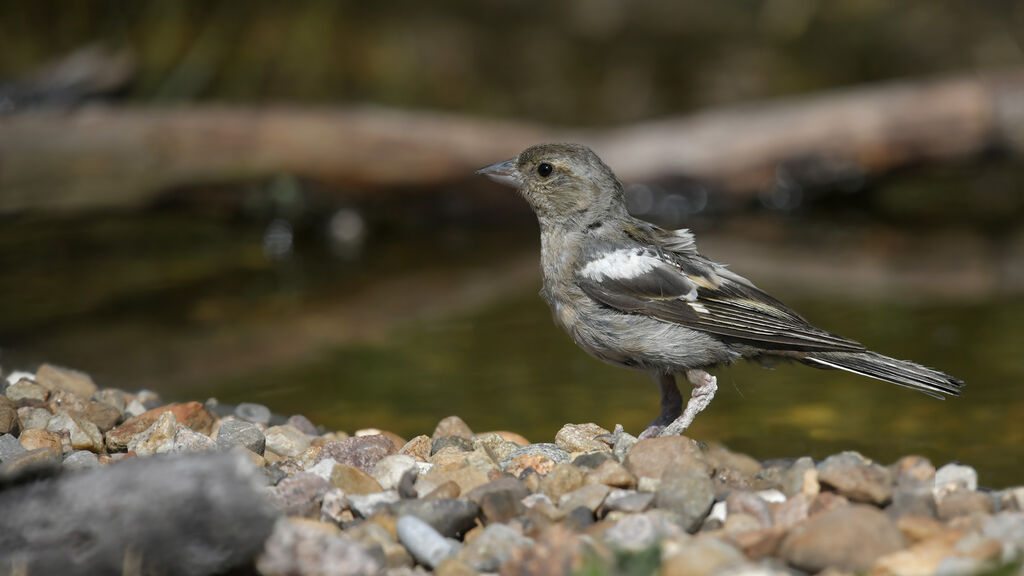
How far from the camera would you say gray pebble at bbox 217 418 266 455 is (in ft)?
12.5

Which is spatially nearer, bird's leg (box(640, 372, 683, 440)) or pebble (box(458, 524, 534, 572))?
pebble (box(458, 524, 534, 572))

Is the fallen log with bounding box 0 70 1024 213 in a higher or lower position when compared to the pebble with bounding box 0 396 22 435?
higher

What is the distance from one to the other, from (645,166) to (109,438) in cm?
690

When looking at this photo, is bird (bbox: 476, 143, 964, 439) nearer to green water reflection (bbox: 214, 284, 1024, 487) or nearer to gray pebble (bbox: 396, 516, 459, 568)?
green water reflection (bbox: 214, 284, 1024, 487)

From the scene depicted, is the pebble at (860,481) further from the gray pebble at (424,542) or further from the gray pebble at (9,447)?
the gray pebble at (9,447)

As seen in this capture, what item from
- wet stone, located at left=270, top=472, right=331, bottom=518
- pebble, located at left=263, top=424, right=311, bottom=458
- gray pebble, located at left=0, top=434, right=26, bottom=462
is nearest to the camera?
wet stone, located at left=270, top=472, right=331, bottom=518

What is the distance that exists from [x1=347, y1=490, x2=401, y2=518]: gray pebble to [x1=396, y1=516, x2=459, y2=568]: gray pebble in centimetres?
22

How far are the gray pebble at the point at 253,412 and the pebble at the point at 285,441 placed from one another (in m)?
0.49

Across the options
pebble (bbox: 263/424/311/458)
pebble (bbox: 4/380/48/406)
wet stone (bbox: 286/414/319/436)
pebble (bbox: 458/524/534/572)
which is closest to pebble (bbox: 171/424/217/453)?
pebble (bbox: 263/424/311/458)

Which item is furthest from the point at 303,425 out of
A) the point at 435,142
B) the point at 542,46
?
the point at 542,46

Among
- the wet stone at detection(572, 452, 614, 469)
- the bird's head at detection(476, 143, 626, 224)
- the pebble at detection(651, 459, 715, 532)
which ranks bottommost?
the wet stone at detection(572, 452, 614, 469)

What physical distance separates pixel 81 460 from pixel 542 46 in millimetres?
11317

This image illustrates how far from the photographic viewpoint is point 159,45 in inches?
459

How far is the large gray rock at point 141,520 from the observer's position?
2.60 metres
